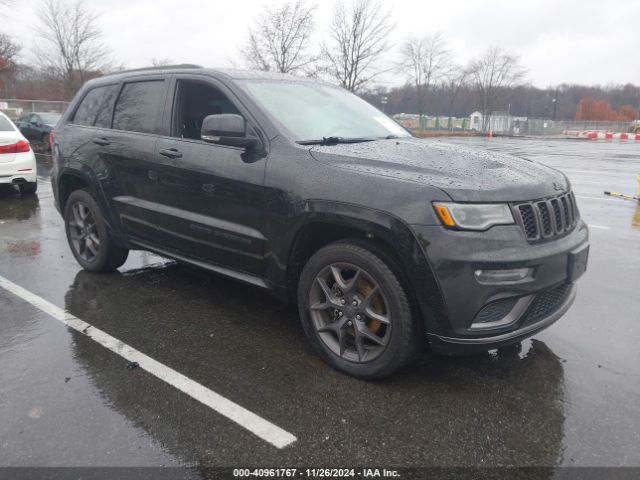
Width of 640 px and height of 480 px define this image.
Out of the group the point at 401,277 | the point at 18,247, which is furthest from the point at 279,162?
the point at 18,247

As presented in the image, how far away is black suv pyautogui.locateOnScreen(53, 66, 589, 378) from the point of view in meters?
2.58

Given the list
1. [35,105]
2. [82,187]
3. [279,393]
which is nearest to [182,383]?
[279,393]

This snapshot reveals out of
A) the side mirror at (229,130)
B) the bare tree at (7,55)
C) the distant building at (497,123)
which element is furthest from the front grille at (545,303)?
the distant building at (497,123)

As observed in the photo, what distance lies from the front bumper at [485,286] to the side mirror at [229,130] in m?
1.31

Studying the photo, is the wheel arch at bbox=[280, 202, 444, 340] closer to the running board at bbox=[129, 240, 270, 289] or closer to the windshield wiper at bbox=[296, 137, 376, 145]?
the running board at bbox=[129, 240, 270, 289]

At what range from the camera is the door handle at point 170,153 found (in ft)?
12.2

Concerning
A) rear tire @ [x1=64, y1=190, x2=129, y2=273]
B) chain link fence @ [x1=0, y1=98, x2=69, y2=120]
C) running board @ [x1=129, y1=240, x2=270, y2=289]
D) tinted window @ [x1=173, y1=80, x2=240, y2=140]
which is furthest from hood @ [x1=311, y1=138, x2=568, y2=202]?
chain link fence @ [x1=0, y1=98, x2=69, y2=120]

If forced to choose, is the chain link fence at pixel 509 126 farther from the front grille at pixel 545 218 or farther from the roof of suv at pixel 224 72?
the front grille at pixel 545 218

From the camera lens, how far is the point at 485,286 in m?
2.53

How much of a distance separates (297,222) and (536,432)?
1.73 m

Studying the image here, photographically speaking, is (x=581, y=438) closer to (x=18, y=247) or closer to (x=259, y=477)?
(x=259, y=477)

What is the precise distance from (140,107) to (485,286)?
3.20 meters

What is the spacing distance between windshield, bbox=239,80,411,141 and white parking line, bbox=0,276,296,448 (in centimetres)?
167

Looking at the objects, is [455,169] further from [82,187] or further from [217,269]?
[82,187]
